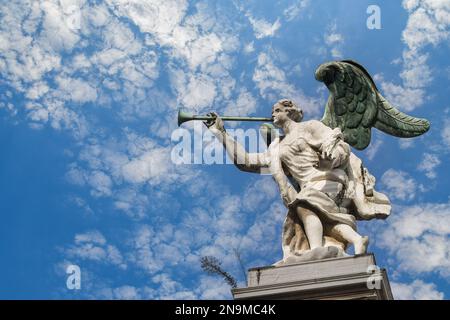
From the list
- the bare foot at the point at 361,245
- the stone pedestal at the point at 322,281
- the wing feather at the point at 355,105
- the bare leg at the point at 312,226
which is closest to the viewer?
the stone pedestal at the point at 322,281

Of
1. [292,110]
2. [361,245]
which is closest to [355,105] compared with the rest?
[292,110]

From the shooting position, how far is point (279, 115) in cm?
1525

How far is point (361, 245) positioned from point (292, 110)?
3.37 m

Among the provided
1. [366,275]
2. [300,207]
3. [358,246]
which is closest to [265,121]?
[300,207]

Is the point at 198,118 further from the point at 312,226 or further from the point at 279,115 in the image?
the point at 312,226

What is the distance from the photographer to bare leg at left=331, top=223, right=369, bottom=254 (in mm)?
12984

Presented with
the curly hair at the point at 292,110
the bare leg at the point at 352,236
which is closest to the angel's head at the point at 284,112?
the curly hair at the point at 292,110

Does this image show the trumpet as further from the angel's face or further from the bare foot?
the bare foot

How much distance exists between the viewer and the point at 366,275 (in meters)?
12.0

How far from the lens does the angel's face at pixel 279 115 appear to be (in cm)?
1523

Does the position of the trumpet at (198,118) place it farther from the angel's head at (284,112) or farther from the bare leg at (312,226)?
the bare leg at (312,226)

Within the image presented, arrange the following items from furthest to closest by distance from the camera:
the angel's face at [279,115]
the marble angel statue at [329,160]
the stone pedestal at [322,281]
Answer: the angel's face at [279,115]
the marble angel statue at [329,160]
the stone pedestal at [322,281]
